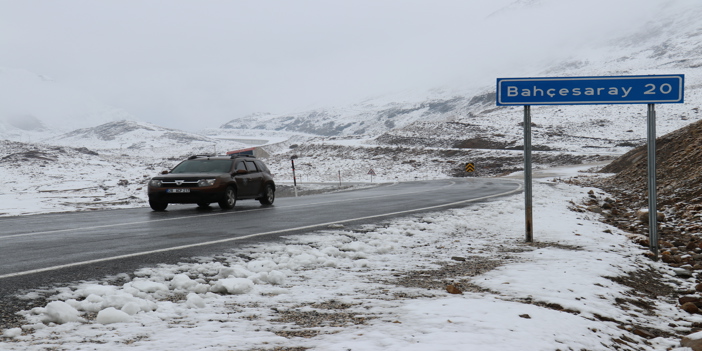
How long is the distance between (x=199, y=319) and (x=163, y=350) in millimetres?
758

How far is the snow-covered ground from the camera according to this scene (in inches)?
143

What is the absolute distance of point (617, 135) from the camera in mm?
82938

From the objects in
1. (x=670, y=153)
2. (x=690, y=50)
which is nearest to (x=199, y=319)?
(x=670, y=153)

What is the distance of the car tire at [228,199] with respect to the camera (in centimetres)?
1410

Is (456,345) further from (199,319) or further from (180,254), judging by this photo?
(180,254)

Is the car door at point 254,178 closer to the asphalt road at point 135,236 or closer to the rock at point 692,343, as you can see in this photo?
the asphalt road at point 135,236

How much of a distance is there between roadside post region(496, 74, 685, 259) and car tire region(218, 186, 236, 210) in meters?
7.87

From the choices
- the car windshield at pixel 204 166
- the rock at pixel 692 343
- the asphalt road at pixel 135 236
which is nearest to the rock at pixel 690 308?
the rock at pixel 692 343

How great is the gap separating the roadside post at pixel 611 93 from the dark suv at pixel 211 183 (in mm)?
7861

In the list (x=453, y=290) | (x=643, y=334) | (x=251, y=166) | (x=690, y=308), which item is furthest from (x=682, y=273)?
(x=251, y=166)

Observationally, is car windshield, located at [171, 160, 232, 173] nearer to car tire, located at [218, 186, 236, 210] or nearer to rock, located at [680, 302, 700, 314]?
car tire, located at [218, 186, 236, 210]

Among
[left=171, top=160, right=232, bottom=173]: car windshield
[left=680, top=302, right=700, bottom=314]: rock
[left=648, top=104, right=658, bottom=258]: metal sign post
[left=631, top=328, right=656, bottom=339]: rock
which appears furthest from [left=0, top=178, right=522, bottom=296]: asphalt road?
[left=680, top=302, right=700, bottom=314]: rock

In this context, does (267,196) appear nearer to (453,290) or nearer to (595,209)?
(595,209)

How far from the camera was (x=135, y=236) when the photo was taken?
347 inches
